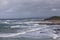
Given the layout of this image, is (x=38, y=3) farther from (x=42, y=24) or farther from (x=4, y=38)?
(x=4, y=38)

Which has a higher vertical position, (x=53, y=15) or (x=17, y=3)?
(x=17, y=3)

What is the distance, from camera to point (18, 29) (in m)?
0.95

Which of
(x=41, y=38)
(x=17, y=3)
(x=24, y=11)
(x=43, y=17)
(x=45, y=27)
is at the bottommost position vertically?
(x=41, y=38)

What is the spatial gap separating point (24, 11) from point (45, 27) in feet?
1.11

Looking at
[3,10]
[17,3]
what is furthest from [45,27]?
[3,10]

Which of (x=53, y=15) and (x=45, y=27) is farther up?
(x=53, y=15)

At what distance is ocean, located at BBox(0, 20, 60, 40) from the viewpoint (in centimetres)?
93

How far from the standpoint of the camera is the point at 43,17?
887 mm

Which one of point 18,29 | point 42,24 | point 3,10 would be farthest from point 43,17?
point 3,10

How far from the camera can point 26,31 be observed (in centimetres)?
96

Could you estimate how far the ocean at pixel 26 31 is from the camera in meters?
0.93

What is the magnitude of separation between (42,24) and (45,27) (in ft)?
0.20

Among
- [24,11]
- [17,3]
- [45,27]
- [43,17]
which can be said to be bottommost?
[45,27]

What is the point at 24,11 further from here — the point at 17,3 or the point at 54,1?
the point at 54,1
